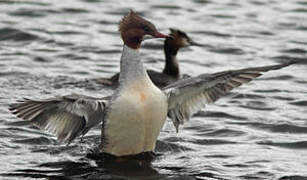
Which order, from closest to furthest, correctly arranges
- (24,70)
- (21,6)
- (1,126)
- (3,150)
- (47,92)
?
(3,150), (1,126), (47,92), (24,70), (21,6)


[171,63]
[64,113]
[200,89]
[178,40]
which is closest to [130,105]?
[64,113]

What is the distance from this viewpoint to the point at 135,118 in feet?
27.7

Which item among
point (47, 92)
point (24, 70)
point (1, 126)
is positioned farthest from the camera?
point (24, 70)

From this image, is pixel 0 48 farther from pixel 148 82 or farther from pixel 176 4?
pixel 148 82

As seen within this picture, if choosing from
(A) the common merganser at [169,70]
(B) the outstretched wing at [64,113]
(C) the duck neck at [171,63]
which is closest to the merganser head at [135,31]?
(B) the outstretched wing at [64,113]

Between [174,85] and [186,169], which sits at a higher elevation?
[174,85]

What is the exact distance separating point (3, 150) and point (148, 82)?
1.90 m

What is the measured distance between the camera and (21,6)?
54.7ft

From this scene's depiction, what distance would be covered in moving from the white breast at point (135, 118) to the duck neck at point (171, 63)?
169 inches

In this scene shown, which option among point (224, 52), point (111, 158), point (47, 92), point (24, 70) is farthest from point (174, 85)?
point (224, 52)

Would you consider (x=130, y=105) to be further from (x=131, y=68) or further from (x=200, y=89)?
(x=200, y=89)

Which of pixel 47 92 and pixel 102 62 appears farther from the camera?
pixel 102 62

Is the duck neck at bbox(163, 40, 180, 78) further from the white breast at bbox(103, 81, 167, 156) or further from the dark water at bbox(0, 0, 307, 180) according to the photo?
the white breast at bbox(103, 81, 167, 156)

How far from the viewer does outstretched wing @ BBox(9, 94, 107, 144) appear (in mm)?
8273
